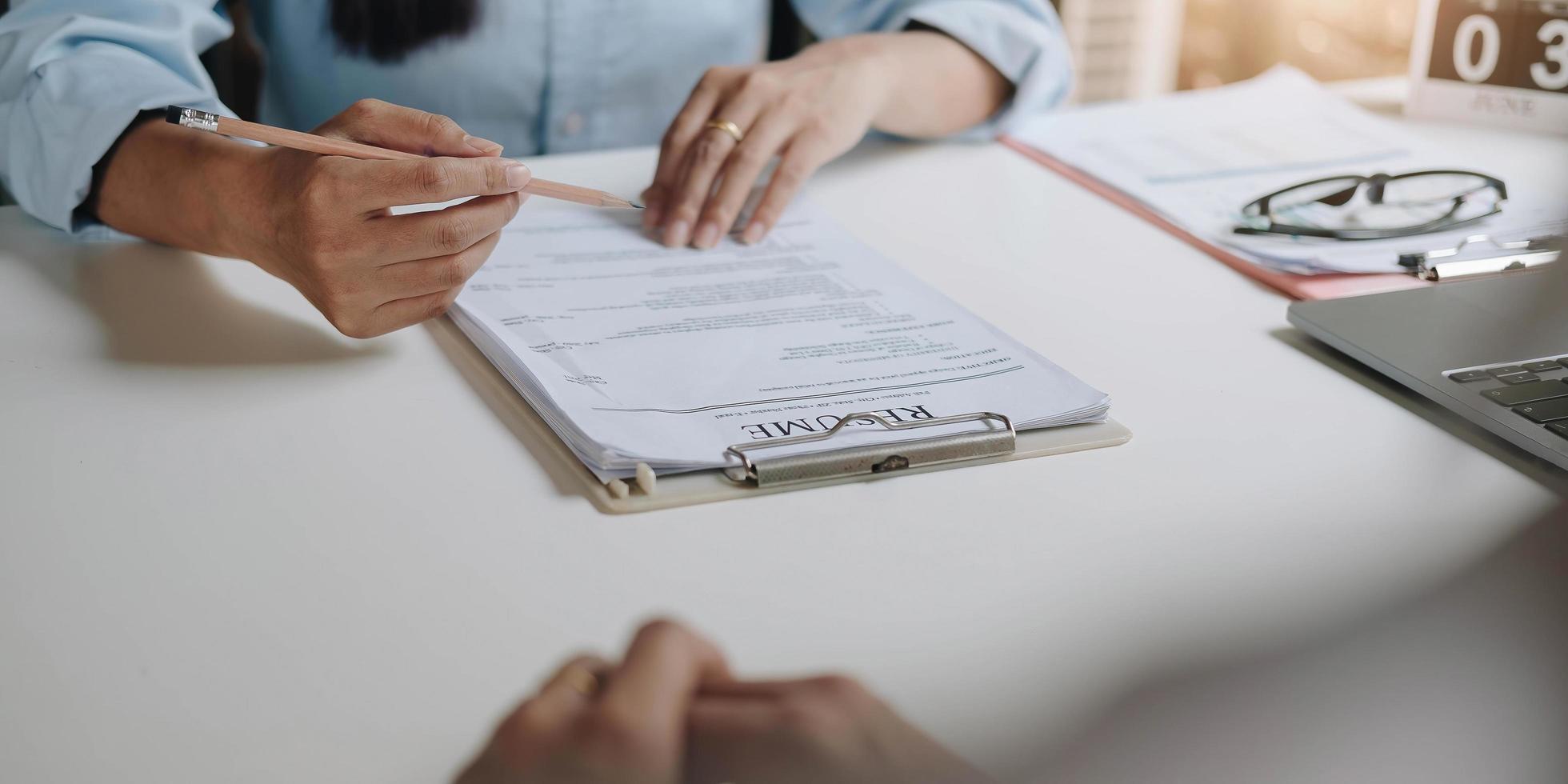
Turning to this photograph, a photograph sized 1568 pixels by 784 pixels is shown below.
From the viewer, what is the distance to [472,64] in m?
1.02

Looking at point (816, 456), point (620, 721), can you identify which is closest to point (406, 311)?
point (816, 456)

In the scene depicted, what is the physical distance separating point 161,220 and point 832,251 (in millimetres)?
389

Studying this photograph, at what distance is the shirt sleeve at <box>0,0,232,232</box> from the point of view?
73cm

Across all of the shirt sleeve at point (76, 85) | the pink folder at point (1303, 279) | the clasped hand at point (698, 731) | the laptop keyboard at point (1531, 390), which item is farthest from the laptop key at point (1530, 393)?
the shirt sleeve at point (76, 85)

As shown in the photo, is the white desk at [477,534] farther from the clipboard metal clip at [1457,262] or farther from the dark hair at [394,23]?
the dark hair at [394,23]

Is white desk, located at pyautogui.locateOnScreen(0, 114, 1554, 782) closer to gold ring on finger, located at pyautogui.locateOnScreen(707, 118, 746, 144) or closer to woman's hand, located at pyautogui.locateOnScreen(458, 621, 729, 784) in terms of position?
woman's hand, located at pyautogui.locateOnScreen(458, 621, 729, 784)

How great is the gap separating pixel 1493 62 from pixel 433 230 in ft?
2.98

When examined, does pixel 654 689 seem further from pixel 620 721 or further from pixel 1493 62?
pixel 1493 62

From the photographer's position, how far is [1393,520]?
0.43 meters

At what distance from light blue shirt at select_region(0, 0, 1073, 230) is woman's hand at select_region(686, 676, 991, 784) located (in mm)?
640

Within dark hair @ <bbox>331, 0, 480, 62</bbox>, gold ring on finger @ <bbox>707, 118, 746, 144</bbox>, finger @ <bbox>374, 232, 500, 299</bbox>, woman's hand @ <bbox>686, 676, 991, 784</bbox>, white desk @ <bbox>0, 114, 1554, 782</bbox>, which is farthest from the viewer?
dark hair @ <bbox>331, 0, 480, 62</bbox>

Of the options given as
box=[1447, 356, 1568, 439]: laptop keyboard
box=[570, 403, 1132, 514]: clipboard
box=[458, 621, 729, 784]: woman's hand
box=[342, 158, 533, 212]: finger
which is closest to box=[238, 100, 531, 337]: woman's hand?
box=[342, 158, 533, 212]: finger

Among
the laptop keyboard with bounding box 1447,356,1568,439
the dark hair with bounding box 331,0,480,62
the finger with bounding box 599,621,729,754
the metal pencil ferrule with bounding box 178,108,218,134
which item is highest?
the dark hair with bounding box 331,0,480,62

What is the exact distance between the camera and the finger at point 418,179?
564mm
